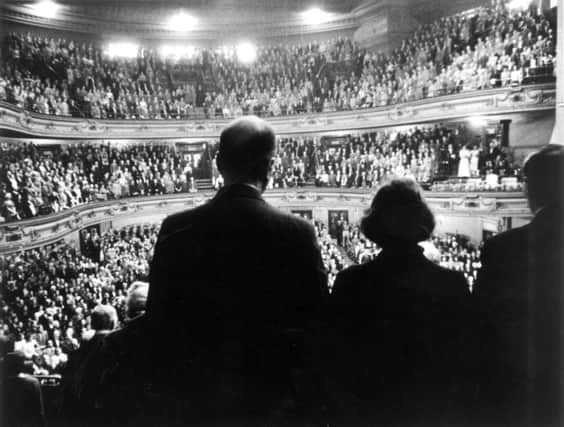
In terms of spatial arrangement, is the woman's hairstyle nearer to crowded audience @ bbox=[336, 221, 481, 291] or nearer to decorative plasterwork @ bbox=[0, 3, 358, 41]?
crowded audience @ bbox=[336, 221, 481, 291]

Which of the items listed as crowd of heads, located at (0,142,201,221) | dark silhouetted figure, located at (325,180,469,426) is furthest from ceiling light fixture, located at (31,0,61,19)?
dark silhouetted figure, located at (325,180,469,426)

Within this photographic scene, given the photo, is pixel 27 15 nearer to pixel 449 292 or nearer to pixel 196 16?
pixel 196 16

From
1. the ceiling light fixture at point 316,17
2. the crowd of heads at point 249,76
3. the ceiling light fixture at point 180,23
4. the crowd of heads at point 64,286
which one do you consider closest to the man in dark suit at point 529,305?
the crowd of heads at point 64,286

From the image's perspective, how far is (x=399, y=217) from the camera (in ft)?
5.40

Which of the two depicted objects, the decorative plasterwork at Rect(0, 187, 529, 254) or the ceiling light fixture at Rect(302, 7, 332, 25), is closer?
the decorative plasterwork at Rect(0, 187, 529, 254)

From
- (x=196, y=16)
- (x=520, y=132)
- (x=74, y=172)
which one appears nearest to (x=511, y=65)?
(x=520, y=132)

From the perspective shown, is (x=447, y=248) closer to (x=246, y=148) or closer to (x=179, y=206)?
(x=179, y=206)

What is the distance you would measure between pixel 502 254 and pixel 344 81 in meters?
16.8

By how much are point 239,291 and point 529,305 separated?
1.19 m

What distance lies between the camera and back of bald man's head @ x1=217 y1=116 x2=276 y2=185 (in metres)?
1.51

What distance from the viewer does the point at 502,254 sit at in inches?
70.1

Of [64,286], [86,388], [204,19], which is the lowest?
[64,286]

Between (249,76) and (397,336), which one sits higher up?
(249,76)

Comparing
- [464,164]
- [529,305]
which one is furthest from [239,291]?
[464,164]
